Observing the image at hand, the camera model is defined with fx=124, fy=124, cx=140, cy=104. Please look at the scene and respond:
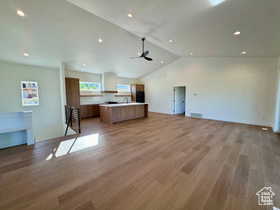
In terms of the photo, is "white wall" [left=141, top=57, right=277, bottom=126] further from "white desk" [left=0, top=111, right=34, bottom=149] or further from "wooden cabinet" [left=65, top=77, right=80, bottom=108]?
"white desk" [left=0, top=111, right=34, bottom=149]

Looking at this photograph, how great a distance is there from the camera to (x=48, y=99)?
6480 mm

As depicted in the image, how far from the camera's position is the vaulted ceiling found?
9.30ft

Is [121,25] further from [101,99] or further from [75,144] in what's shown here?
[101,99]

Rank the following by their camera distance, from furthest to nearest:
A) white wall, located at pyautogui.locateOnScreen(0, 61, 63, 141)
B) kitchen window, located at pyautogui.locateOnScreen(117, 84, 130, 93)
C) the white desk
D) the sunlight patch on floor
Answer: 1. kitchen window, located at pyautogui.locateOnScreen(117, 84, 130, 93)
2. white wall, located at pyautogui.locateOnScreen(0, 61, 63, 141)
3. the white desk
4. the sunlight patch on floor

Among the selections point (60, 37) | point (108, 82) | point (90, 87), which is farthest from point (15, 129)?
point (108, 82)

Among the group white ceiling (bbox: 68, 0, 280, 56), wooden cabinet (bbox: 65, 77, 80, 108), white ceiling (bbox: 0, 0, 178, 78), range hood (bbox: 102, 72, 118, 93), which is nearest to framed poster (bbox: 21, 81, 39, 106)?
white ceiling (bbox: 0, 0, 178, 78)

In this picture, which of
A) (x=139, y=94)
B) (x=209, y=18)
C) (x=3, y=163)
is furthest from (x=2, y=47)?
(x=139, y=94)

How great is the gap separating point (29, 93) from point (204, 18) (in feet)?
25.0

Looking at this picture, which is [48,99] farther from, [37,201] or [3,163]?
[37,201]

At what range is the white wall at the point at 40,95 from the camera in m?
5.31

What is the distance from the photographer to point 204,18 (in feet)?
10.5

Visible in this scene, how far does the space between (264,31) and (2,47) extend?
8079 mm

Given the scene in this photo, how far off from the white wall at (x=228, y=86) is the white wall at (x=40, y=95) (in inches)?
276

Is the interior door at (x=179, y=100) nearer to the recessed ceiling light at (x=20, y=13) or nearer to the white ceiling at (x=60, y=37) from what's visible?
the white ceiling at (x=60, y=37)
